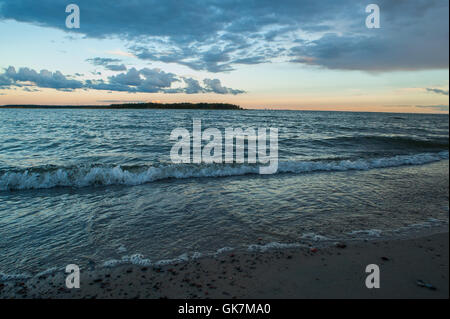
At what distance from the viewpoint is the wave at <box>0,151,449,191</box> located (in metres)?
10.1

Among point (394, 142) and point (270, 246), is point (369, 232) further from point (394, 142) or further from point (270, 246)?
point (394, 142)

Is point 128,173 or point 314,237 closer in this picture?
point 314,237

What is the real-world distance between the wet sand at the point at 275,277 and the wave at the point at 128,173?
6702mm

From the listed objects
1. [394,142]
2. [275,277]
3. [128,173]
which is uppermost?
[394,142]

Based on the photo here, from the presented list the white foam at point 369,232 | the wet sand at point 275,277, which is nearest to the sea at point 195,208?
the white foam at point 369,232

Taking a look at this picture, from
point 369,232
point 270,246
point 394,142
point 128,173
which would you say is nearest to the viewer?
point 270,246

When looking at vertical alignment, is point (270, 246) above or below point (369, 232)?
below

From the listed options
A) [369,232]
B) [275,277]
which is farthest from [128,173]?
[369,232]

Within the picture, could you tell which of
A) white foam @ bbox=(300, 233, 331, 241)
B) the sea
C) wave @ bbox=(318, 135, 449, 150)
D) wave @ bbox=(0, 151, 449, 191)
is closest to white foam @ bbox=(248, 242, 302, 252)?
the sea

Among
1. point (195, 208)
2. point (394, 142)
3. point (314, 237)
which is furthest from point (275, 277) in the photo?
point (394, 142)

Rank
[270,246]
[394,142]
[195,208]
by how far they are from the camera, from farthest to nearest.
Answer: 1. [394,142]
2. [195,208]
3. [270,246]

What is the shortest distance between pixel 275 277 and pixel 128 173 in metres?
8.97

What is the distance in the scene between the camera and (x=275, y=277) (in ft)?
12.9
